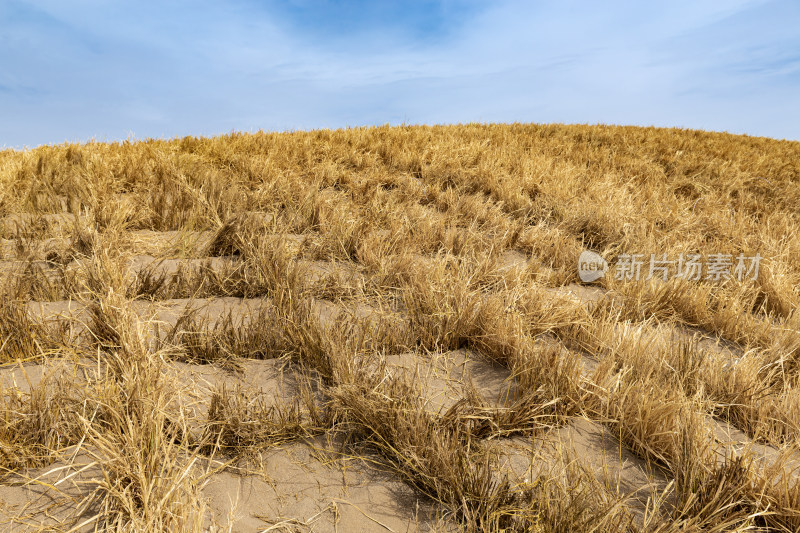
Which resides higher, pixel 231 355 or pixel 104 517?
pixel 231 355

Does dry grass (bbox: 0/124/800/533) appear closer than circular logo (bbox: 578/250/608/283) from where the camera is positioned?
Yes

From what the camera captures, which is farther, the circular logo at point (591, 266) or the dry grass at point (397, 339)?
the circular logo at point (591, 266)

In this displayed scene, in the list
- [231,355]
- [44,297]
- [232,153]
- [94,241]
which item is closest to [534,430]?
[231,355]

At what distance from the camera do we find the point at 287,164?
Answer: 18.3 ft

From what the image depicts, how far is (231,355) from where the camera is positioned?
221 cm

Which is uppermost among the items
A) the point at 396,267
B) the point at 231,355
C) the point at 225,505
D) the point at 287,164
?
the point at 287,164

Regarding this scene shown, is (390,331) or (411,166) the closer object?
(390,331)

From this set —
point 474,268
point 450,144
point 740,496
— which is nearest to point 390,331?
point 474,268

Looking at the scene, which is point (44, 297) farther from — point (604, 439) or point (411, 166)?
point (411, 166)

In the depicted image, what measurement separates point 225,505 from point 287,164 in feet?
15.2

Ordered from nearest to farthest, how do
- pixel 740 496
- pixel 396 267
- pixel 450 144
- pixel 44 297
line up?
pixel 740 496, pixel 44 297, pixel 396 267, pixel 450 144

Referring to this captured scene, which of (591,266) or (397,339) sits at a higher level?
(591,266)

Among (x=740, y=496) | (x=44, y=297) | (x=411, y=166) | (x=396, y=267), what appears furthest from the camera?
(x=411, y=166)

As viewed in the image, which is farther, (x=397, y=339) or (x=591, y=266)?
(x=591, y=266)
